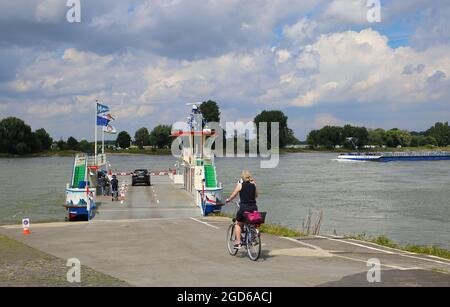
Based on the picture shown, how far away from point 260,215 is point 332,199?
36.8m

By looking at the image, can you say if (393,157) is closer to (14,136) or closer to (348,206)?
(14,136)

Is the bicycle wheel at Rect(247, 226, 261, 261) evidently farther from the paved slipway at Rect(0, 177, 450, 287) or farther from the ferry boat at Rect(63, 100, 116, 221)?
the ferry boat at Rect(63, 100, 116, 221)

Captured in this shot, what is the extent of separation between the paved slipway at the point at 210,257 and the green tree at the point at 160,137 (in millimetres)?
166904

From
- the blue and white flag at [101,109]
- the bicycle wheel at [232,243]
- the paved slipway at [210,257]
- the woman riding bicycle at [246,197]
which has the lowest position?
the paved slipway at [210,257]

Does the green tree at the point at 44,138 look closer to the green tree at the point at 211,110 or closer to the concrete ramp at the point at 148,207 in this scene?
the green tree at the point at 211,110

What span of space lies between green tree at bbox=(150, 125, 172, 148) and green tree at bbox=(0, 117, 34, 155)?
4216cm

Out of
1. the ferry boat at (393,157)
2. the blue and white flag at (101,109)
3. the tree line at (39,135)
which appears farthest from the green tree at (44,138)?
the blue and white flag at (101,109)

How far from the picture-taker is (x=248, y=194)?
11.3 m

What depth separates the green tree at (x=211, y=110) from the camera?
159 metres

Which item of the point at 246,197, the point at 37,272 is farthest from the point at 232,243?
the point at 37,272

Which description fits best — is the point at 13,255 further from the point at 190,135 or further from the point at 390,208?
the point at 390,208

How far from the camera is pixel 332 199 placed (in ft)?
155

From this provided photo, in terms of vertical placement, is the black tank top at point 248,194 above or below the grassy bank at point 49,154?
below
